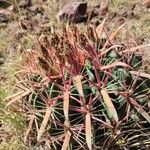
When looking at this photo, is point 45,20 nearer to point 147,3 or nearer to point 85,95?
point 147,3

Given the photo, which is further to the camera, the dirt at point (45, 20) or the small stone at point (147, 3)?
the small stone at point (147, 3)

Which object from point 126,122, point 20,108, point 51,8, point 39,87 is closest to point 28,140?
point 20,108

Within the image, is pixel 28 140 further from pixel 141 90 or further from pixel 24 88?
pixel 141 90

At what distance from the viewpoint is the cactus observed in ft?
9.41

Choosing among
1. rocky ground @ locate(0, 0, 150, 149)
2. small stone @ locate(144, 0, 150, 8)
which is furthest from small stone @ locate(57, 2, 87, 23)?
small stone @ locate(144, 0, 150, 8)

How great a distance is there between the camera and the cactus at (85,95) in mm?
2869

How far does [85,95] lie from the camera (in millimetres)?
2887

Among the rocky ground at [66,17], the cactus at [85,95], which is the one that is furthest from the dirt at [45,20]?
the cactus at [85,95]

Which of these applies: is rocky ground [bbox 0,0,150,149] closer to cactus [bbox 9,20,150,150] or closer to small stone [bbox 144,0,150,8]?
small stone [bbox 144,0,150,8]

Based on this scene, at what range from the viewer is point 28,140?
3266mm

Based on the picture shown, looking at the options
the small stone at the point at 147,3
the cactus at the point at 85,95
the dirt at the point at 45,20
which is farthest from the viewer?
the small stone at the point at 147,3

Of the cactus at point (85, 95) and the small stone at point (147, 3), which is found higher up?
the small stone at point (147, 3)

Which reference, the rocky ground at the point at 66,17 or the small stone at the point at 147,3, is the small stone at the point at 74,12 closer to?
the rocky ground at the point at 66,17

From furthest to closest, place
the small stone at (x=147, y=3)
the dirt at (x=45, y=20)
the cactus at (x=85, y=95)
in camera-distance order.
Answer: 1. the small stone at (x=147, y=3)
2. the dirt at (x=45, y=20)
3. the cactus at (x=85, y=95)
